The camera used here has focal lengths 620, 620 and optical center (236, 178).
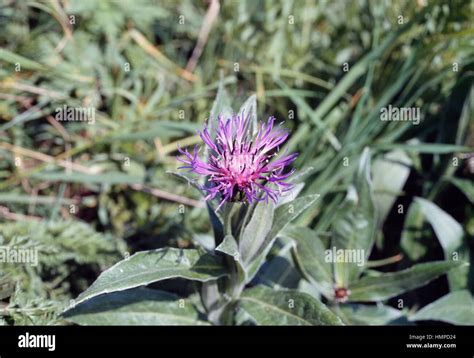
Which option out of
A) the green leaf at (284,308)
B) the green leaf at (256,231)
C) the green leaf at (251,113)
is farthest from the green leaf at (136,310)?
the green leaf at (251,113)

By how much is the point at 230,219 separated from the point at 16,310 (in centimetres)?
67

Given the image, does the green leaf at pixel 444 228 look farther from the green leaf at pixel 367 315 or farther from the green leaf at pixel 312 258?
the green leaf at pixel 312 258

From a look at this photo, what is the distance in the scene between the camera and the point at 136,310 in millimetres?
1861

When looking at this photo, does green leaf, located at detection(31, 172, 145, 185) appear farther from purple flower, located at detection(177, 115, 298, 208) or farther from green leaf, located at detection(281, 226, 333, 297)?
purple flower, located at detection(177, 115, 298, 208)

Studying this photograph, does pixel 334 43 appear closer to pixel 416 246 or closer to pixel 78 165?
pixel 416 246

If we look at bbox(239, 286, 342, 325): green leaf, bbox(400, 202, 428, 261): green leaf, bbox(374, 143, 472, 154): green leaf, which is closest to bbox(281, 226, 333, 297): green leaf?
bbox(239, 286, 342, 325): green leaf

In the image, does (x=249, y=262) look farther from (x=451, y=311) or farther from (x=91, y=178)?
(x=91, y=178)

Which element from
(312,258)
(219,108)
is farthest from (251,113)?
(312,258)

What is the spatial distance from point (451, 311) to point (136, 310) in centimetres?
103

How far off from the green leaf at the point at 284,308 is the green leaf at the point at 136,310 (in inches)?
7.9

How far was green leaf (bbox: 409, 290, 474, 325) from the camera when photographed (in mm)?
2014

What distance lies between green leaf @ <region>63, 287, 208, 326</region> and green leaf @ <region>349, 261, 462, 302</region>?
1.76 feet
